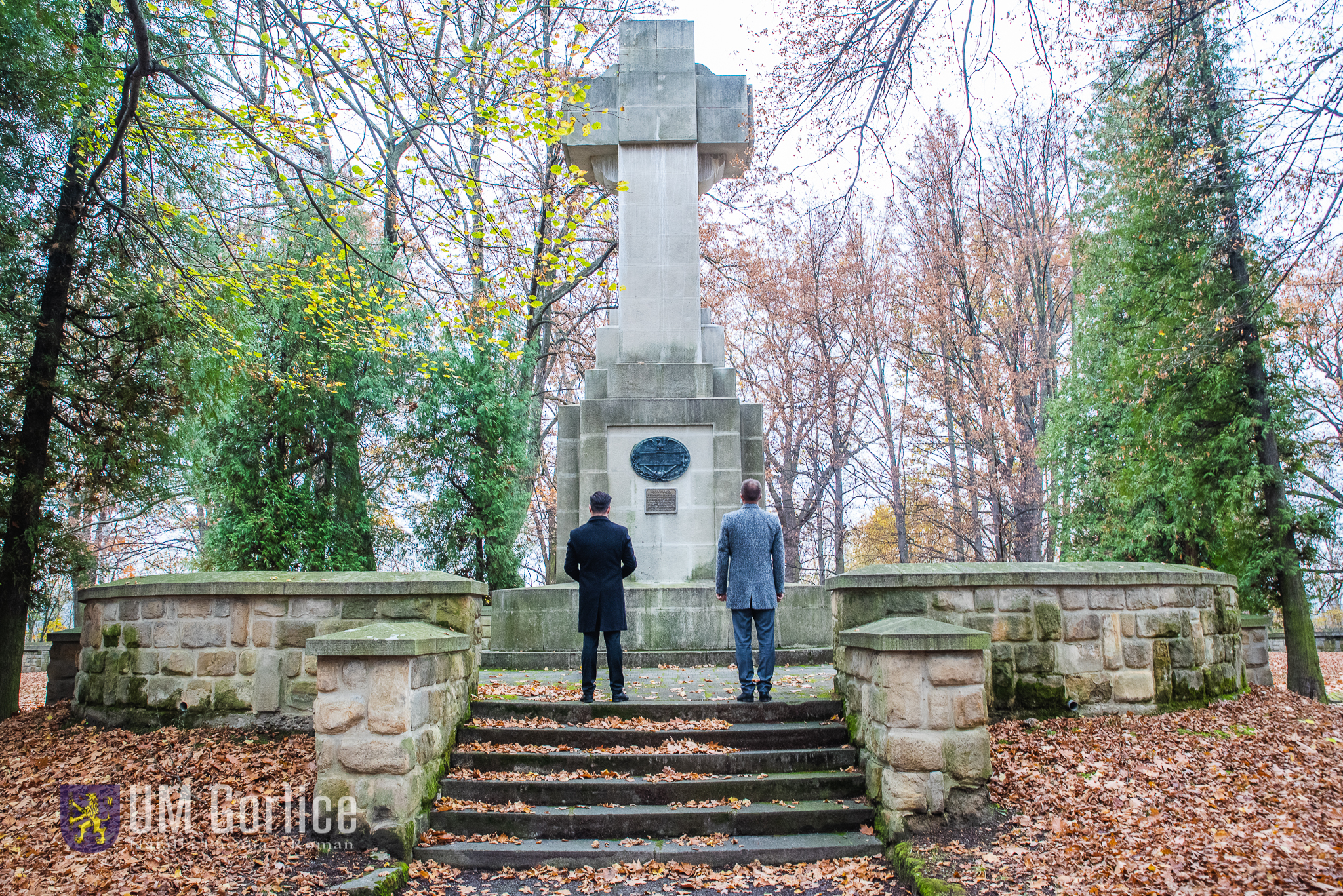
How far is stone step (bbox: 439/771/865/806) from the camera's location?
4770 mm

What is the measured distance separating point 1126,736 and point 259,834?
17.6 ft

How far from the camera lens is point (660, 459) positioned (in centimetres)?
969

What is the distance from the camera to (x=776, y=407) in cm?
2003

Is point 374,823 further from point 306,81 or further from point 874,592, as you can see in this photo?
point 306,81

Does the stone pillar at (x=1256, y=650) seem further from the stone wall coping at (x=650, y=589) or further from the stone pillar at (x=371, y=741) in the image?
the stone pillar at (x=371, y=741)

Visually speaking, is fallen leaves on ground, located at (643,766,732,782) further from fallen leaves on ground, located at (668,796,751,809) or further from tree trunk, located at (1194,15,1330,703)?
tree trunk, located at (1194,15,1330,703)

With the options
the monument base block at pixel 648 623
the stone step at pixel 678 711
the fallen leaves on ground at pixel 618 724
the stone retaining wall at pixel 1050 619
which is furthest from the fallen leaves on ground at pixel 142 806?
the stone retaining wall at pixel 1050 619

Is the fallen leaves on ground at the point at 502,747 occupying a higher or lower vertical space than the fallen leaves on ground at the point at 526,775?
higher

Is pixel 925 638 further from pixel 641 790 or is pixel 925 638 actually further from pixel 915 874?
pixel 641 790

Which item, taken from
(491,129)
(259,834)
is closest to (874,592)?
(259,834)

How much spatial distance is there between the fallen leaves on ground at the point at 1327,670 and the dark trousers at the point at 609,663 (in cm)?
839

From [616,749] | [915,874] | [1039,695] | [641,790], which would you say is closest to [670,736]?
[616,749]

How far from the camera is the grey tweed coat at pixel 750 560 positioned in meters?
5.86

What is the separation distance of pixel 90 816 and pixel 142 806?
25cm
